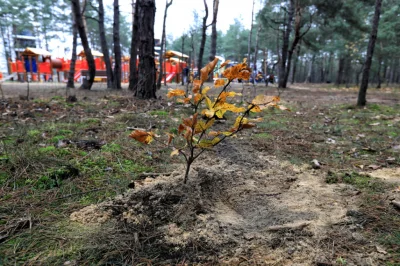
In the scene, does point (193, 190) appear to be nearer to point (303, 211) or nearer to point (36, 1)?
point (303, 211)

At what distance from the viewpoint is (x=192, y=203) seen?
165 cm

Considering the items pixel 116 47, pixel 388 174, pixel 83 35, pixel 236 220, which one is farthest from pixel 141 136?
pixel 116 47

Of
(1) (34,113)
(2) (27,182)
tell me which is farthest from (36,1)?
(2) (27,182)

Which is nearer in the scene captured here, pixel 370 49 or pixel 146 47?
pixel 146 47

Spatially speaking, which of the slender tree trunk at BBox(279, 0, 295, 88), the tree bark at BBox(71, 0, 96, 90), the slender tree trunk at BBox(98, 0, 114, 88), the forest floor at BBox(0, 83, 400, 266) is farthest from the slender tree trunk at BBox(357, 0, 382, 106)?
the slender tree trunk at BBox(98, 0, 114, 88)

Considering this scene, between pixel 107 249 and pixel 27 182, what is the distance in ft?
3.20

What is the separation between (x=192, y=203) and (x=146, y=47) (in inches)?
199

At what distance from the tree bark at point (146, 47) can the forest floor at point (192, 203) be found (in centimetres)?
300

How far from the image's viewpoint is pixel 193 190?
69.6 inches

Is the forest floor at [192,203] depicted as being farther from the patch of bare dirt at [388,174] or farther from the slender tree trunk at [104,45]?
the slender tree trunk at [104,45]

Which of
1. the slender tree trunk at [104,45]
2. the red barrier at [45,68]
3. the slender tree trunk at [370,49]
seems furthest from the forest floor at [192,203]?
the red barrier at [45,68]

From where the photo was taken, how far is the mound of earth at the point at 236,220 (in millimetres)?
1290

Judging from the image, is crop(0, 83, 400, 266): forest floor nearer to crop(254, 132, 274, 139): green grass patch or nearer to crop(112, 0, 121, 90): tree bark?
crop(254, 132, 274, 139): green grass patch

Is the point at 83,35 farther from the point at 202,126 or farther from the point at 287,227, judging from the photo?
the point at 287,227
